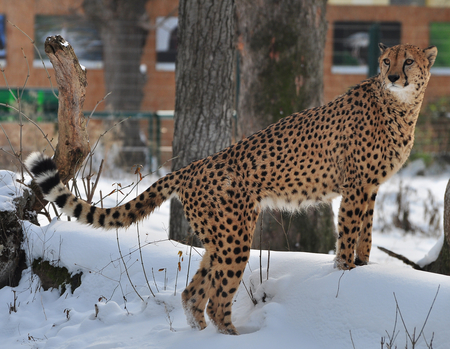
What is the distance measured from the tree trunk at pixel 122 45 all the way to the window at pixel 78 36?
154 cm

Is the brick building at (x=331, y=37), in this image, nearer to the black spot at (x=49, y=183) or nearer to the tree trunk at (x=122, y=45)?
the tree trunk at (x=122, y=45)

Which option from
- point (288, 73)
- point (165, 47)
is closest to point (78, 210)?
point (288, 73)

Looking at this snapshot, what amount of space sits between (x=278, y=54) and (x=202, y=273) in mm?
2649

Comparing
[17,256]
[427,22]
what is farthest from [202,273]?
[427,22]

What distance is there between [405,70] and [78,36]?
13.7m

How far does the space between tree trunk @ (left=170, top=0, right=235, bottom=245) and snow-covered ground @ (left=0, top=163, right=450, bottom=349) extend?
0.87 meters

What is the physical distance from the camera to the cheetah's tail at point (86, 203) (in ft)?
9.40

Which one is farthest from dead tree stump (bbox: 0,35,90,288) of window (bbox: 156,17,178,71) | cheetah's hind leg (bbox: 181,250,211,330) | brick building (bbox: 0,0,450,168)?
window (bbox: 156,17,178,71)

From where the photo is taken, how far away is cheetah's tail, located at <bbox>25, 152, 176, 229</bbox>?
9.40 ft

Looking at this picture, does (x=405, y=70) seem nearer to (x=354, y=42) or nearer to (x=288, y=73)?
(x=288, y=73)

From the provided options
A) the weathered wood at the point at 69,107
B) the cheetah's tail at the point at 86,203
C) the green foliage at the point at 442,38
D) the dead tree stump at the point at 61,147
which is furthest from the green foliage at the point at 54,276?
the green foliage at the point at 442,38

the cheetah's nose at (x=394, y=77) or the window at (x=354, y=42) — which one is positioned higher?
the window at (x=354, y=42)

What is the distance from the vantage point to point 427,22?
15414 mm

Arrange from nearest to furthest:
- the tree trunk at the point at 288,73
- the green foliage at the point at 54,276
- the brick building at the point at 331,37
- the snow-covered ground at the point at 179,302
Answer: the snow-covered ground at the point at 179,302 → the green foliage at the point at 54,276 → the tree trunk at the point at 288,73 → the brick building at the point at 331,37
